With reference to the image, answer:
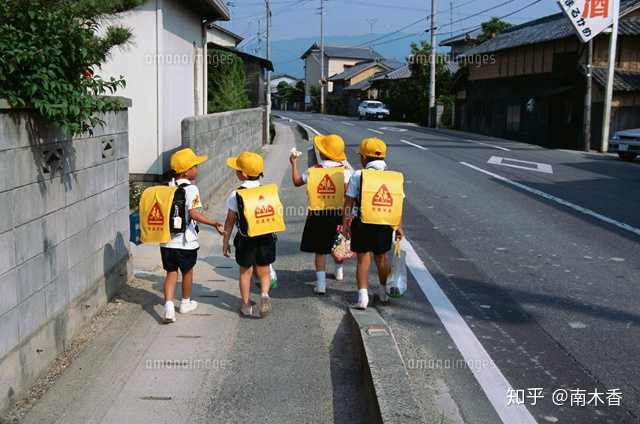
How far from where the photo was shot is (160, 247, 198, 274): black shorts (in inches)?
221

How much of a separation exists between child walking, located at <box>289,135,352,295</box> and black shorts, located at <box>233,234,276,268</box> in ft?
2.12

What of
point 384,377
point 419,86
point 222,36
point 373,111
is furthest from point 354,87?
point 384,377

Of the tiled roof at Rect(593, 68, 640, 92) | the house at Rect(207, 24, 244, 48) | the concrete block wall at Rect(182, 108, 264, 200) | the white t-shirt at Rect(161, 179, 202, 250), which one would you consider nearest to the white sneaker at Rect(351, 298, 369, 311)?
the white t-shirt at Rect(161, 179, 202, 250)

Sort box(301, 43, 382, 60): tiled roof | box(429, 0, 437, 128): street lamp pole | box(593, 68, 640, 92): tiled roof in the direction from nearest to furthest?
box(593, 68, 640, 92): tiled roof → box(429, 0, 437, 128): street lamp pole → box(301, 43, 382, 60): tiled roof

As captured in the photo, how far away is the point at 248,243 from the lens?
5.71m

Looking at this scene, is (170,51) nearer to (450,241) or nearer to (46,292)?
(450,241)

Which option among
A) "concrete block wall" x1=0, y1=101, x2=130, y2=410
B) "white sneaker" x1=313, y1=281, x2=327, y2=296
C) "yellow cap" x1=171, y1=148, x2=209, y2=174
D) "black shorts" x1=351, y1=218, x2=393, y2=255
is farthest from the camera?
"white sneaker" x1=313, y1=281, x2=327, y2=296

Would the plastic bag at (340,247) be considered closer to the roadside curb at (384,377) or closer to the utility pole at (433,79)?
the roadside curb at (384,377)

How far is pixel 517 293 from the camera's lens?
6.45 m

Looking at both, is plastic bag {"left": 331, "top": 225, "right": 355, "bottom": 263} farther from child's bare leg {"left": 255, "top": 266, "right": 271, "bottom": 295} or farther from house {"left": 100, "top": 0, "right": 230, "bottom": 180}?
house {"left": 100, "top": 0, "right": 230, "bottom": 180}

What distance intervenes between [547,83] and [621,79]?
4424 mm

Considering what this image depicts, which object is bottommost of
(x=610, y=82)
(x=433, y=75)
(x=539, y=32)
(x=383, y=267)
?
(x=383, y=267)

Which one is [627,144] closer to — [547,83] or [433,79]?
[547,83]

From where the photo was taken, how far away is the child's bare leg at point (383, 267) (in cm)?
595
